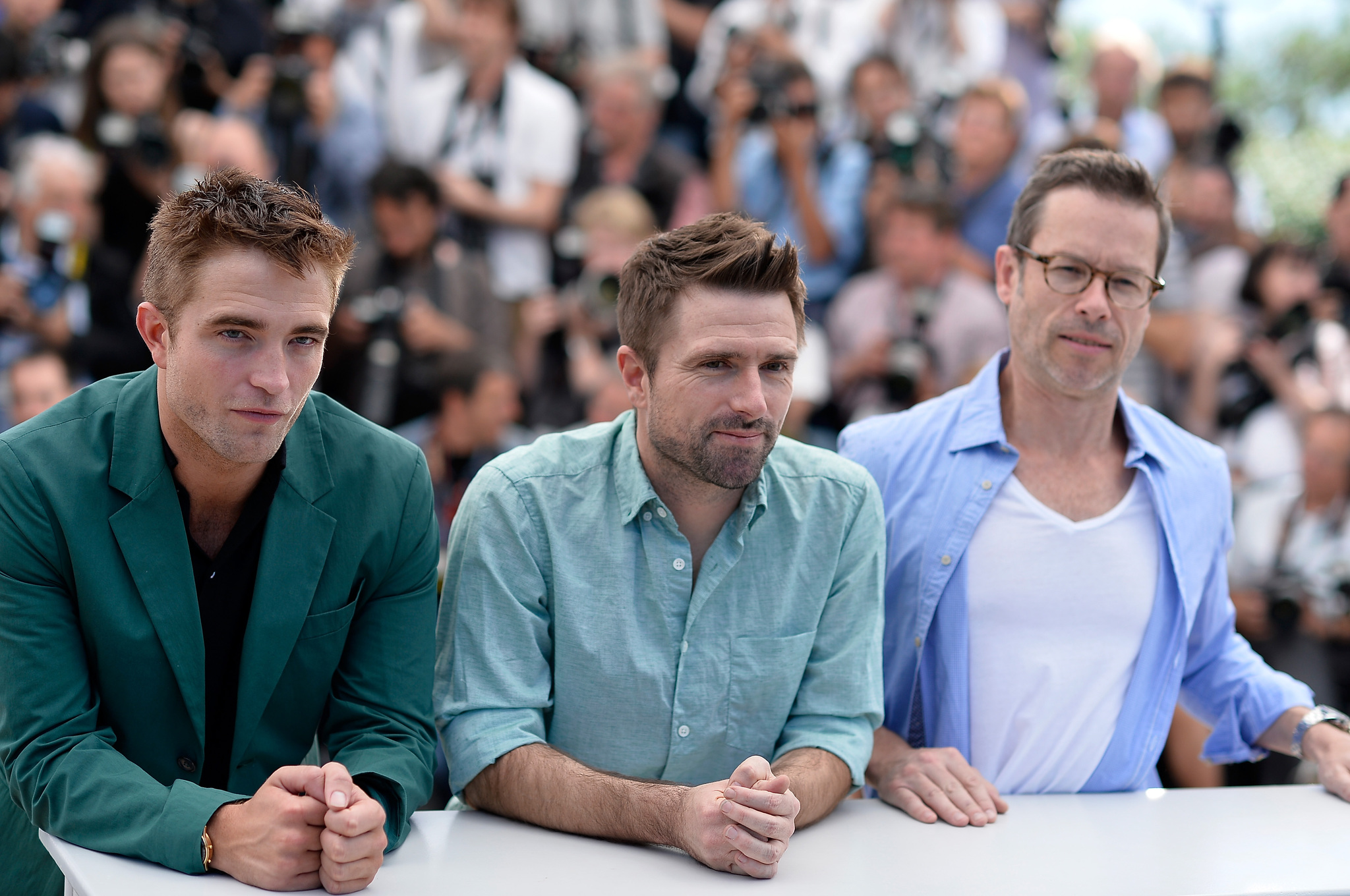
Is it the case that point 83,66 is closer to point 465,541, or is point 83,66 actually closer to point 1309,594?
point 465,541

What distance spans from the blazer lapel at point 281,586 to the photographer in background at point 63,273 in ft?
8.60

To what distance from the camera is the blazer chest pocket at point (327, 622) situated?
185cm

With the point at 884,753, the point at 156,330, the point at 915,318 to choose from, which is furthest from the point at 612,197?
the point at 156,330

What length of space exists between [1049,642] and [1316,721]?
508 mm

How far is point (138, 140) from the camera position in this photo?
14.0 ft

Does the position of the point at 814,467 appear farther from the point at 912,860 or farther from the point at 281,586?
the point at 281,586

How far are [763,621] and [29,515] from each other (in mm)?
1104

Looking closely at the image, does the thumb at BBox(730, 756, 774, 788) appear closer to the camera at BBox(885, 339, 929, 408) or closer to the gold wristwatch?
the gold wristwatch

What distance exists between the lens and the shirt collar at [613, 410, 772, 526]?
6.72 ft

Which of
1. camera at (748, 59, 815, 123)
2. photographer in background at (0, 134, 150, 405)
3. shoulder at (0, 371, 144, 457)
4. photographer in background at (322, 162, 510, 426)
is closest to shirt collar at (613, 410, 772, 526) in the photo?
shoulder at (0, 371, 144, 457)

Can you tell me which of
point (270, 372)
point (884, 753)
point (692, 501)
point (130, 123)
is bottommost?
point (884, 753)

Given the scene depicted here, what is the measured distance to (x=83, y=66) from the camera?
4449mm

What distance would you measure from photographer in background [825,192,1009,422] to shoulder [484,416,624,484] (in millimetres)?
2689

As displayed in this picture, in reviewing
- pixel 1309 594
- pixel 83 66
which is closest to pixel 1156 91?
pixel 1309 594
